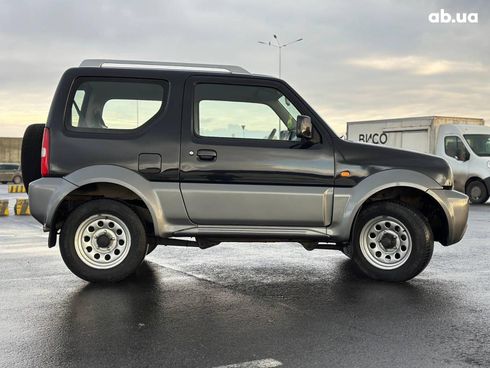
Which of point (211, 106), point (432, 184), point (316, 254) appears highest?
point (211, 106)

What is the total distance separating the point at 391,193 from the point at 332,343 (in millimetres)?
2530

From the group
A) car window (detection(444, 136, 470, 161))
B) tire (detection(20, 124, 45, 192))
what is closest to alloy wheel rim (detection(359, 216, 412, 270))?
tire (detection(20, 124, 45, 192))

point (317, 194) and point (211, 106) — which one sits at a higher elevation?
point (211, 106)

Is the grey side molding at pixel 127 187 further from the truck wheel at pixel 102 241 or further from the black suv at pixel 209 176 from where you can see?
the truck wheel at pixel 102 241

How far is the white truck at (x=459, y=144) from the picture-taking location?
1636 cm

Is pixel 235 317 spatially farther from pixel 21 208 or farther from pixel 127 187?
pixel 21 208

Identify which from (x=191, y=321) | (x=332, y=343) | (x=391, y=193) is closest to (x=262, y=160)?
(x=391, y=193)

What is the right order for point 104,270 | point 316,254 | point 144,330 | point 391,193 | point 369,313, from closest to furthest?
point 144,330, point 369,313, point 104,270, point 391,193, point 316,254

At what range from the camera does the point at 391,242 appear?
218 inches

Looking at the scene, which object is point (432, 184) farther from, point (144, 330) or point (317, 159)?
point (144, 330)

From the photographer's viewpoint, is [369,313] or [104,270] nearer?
[369,313]

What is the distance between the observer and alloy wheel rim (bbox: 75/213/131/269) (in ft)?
17.4

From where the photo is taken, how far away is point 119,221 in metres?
5.32

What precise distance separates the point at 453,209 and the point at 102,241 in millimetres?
3657
